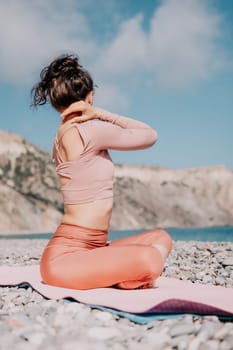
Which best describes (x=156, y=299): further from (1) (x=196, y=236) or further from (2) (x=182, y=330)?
(1) (x=196, y=236)

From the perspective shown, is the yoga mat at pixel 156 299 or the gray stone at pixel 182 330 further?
the yoga mat at pixel 156 299

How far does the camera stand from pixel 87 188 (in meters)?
4.27

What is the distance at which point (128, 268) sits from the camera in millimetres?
4180

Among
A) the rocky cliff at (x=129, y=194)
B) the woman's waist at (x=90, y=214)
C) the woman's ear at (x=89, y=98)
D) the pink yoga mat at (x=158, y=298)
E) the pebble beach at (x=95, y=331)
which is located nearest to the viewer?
the pebble beach at (x=95, y=331)

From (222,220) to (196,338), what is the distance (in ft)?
281

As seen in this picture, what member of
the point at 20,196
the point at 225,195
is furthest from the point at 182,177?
the point at 20,196

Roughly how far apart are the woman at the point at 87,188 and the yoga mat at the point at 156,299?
129 millimetres

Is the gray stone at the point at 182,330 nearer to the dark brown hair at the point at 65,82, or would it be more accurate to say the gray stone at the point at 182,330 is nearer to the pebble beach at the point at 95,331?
the pebble beach at the point at 95,331

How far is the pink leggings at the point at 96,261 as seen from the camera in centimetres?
414

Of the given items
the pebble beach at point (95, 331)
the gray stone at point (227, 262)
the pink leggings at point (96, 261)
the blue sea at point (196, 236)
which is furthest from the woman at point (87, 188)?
the blue sea at point (196, 236)

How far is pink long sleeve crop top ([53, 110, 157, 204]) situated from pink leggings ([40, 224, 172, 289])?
1.07 ft

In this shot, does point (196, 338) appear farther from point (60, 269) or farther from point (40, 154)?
point (40, 154)

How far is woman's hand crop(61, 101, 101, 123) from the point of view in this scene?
4.30 m

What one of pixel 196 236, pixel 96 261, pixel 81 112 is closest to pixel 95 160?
pixel 81 112
